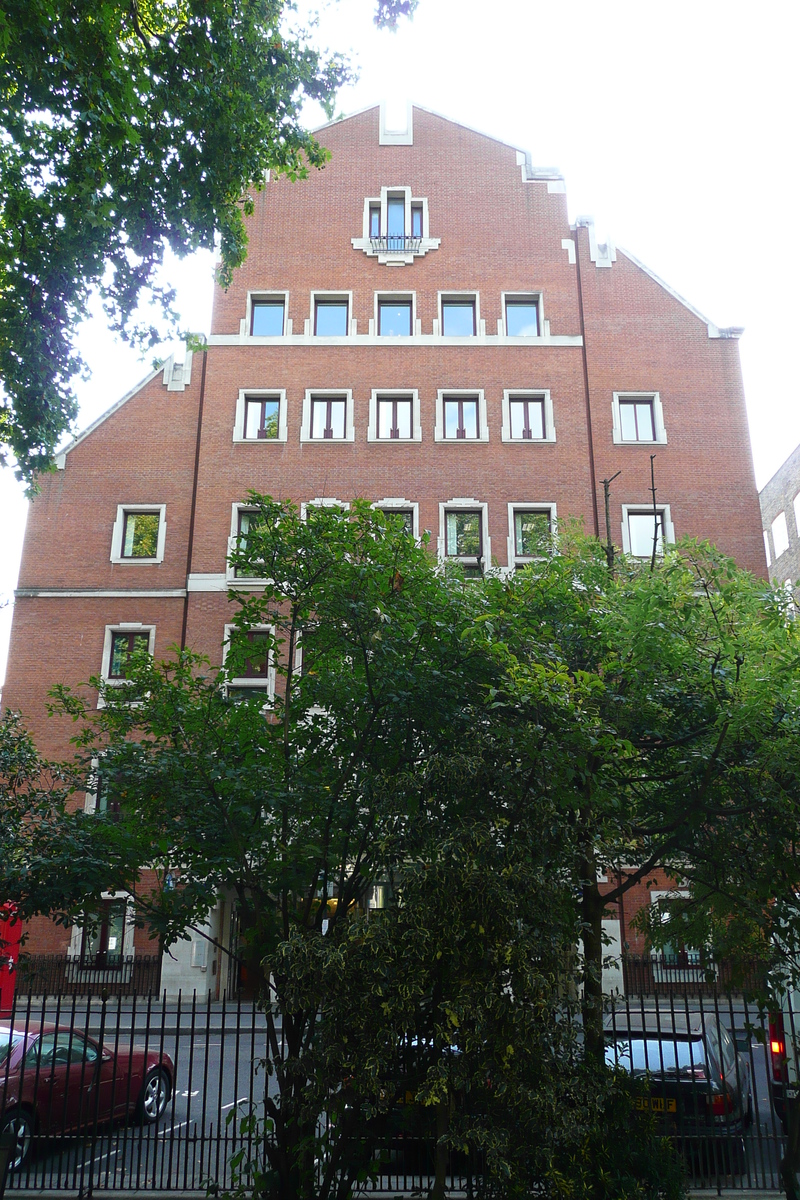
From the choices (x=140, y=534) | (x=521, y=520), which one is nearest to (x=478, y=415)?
(x=521, y=520)

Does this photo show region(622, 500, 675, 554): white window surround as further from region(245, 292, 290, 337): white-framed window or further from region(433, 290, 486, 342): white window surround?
region(245, 292, 290, 337): white-framed window

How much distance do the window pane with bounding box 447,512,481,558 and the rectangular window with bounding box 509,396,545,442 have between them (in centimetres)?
354

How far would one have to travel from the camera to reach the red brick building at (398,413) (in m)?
31.3

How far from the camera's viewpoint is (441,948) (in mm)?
7043

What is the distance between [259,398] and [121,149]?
19.9m

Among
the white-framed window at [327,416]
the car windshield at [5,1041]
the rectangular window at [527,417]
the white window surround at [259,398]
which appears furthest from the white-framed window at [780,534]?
the car windshield at [5,1041]

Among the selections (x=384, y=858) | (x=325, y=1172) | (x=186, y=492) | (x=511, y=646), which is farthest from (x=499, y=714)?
(x=186, y=492)

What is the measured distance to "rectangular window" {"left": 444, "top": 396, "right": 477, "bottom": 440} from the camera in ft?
106

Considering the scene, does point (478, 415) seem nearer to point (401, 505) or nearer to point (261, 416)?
point (401, 505)

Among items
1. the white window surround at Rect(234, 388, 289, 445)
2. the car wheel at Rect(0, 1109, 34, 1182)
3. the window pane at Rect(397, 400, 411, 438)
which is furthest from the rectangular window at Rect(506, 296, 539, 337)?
the car wheel at Rect(0, 1109, 34, 1182)

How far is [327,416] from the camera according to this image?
32594 millimetres

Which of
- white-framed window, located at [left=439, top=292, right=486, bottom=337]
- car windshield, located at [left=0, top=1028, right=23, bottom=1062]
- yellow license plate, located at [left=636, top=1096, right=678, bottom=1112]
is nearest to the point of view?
yellow license plate, located at [left=636, top=1096, right=678, bottom=1112]

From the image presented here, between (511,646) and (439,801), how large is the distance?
67.0 inches

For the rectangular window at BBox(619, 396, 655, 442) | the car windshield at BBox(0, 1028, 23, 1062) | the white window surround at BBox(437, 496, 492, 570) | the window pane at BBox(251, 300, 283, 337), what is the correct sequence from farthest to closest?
the window pane at BBox(251, 300, 283, 337) → the rectangular window at BBox(619, 396, 655, 442) → the white window surround at BBox(437, 496, 492, 570) → the car windshield at BBox(0, 1028, 23, 1062)
